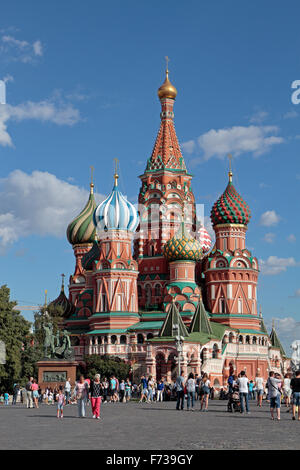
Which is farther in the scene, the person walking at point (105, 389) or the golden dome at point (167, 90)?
the golden dome at point (167, 90)

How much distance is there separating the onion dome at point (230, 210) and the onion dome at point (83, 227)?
51.3ft

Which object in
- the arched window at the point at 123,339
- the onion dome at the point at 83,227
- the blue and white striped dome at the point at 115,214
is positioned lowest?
the arched window at the point at 123,339

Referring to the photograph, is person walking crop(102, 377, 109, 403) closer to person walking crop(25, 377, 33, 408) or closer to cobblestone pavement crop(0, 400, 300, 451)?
person walking crop(25, 377, 33, 408)

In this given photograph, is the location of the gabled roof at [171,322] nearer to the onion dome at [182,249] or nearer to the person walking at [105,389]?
the onion dome at [182,249]

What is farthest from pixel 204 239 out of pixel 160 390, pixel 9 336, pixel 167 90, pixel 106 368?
pixel 160 390

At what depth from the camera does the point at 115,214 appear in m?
64.1

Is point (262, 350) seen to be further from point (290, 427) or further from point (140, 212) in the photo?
point (290, 427)

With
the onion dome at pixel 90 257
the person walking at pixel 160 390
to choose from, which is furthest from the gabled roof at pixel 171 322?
the person walking at pixel 160 390

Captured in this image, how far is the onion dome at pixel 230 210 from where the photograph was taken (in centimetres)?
6644

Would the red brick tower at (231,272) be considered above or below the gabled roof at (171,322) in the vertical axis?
above

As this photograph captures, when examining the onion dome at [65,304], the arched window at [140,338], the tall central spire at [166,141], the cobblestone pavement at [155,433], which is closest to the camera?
the cobblestone pavement at [155,433]

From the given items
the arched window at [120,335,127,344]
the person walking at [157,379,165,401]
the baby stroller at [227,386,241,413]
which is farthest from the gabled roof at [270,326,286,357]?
the baby stroller at [227,386,241,413]

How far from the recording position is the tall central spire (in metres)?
72.4
